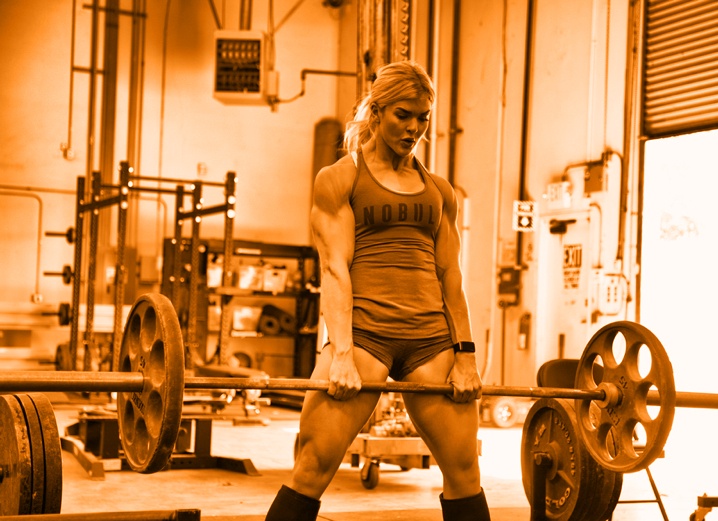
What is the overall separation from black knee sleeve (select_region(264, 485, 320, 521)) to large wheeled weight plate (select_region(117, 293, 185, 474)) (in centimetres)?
29

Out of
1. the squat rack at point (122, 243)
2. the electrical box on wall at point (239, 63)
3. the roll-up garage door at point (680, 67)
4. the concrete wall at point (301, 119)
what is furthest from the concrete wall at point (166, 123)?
the roll-up garage door at point (680, 67)

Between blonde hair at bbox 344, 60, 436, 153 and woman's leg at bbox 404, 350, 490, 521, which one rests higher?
blonde hair at bbox 344, 60, 436, 153

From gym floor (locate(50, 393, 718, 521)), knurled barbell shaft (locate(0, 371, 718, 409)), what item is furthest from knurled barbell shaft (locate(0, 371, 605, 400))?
gym floor (locate(50, 393, 718, 521))

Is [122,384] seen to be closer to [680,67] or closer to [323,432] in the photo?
[323,432]

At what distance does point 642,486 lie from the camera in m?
5.21

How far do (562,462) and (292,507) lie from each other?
1332mm

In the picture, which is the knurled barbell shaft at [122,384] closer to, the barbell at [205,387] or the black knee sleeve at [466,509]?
the barbell at [205,387]

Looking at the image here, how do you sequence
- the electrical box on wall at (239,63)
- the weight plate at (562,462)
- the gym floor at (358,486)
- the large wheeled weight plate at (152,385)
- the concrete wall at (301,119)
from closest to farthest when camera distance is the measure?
the large wheeled weight plate at (152,385) < the weight plate at (562,462) < the gym floor at (358,486) < the concrete wall at (301,119) < the electrical box on wall at (239,63)

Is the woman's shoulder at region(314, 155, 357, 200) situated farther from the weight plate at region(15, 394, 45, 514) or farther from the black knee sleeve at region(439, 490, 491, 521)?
the weight plate at region(15, 394, 45, 514)

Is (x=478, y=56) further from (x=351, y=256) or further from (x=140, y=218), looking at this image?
(x=351, y=256)

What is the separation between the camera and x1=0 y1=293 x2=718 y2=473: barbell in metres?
2.43

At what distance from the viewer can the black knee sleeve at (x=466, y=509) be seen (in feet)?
8.41

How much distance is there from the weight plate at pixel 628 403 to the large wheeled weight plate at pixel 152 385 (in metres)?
1.29

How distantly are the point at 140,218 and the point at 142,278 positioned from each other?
587 mm
